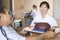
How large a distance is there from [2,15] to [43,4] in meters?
1.20

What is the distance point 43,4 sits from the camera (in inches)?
Result: 90.3

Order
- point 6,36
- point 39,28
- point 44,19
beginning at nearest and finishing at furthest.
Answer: point 6,36, point 39,28, point 44,19

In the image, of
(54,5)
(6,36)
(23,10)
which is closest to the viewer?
(6,36)

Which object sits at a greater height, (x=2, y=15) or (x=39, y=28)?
(x=2, y=15)

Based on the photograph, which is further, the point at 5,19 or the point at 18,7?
the point at 18,7

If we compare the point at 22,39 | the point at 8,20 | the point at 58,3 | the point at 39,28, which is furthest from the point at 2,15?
the point at 58,3

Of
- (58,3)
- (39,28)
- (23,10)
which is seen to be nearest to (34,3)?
(23,10)

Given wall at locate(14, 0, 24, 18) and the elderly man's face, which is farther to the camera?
wall at locate(14, 0, 24, 18)

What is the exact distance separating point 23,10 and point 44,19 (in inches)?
127

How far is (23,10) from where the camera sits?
17.9 ft

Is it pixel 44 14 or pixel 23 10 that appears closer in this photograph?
pixel 44 14

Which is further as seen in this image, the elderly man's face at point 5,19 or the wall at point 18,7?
the wall at point 18,7

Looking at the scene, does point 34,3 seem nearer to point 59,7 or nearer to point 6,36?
point 59,7

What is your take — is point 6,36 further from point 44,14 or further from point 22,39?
point 44,14
